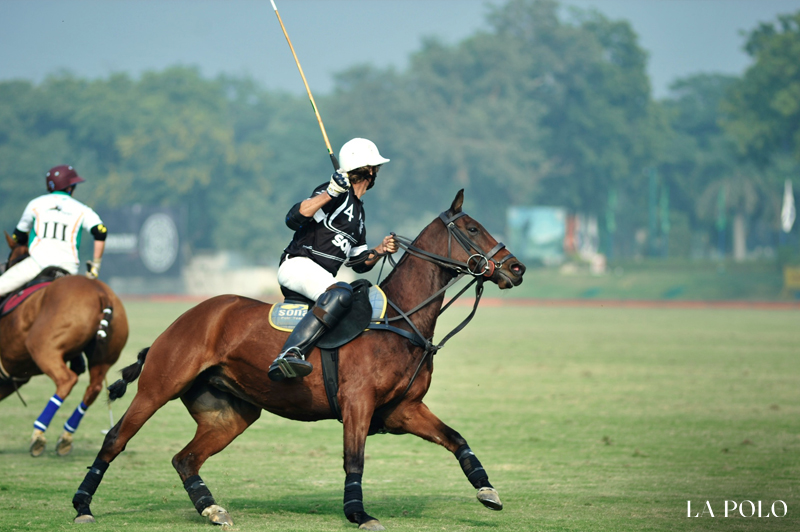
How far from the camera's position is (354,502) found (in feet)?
20.8

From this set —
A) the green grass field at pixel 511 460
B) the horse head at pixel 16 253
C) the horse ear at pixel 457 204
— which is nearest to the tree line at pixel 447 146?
the green grass field at pixel 511 460

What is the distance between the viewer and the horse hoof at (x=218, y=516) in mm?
6523

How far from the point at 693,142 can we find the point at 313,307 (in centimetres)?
8163

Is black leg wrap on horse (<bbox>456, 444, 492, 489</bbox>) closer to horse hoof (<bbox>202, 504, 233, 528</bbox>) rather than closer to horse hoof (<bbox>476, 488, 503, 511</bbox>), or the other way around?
horse hoof (<bbox>476, 488, 503, 511</bbox>)

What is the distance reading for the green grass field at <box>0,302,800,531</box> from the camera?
6.93 metres

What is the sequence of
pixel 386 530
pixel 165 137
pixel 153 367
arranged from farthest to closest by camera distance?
pixel 165 137 → pixel 153 367 → pixel 386 530

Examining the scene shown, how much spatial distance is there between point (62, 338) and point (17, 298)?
735mm

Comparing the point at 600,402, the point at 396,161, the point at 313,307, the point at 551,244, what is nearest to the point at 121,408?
the point at 600,402

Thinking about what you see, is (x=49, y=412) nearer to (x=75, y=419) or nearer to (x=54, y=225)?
(x=75, y=419)

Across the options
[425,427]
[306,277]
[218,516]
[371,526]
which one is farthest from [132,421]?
[425,427]

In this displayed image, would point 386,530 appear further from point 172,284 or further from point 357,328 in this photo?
point 172,284

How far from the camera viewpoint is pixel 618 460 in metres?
9.55

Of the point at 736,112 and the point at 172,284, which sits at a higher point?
the point at 736,112

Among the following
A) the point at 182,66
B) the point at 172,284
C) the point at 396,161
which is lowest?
the point at 172,284
